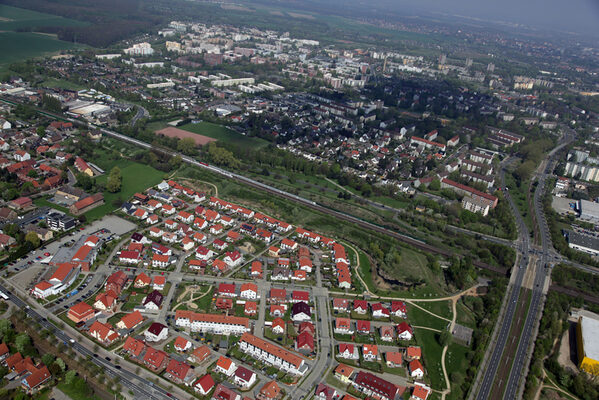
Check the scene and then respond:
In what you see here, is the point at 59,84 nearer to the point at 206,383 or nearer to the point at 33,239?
the point at 33,239

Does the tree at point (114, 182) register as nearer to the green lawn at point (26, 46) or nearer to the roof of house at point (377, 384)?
the roof of house at point (377, 384)

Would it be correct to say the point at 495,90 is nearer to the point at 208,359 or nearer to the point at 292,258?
the point at 292,258

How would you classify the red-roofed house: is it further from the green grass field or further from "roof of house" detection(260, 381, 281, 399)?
the green grass field

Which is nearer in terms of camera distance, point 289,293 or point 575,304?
point 289,293

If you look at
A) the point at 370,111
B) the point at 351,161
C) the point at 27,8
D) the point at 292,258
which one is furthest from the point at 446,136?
the point at 27,8

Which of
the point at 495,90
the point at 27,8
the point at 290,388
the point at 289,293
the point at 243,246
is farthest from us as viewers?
the point at 27,8

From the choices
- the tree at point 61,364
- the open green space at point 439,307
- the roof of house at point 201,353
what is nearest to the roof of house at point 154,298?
the roof of house at point 201,353

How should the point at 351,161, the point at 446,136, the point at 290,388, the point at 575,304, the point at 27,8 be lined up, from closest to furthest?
the point at 290,388 < the point at 575,304 < the point at 351,161 < the point at 446,136 < the point at 27,8
